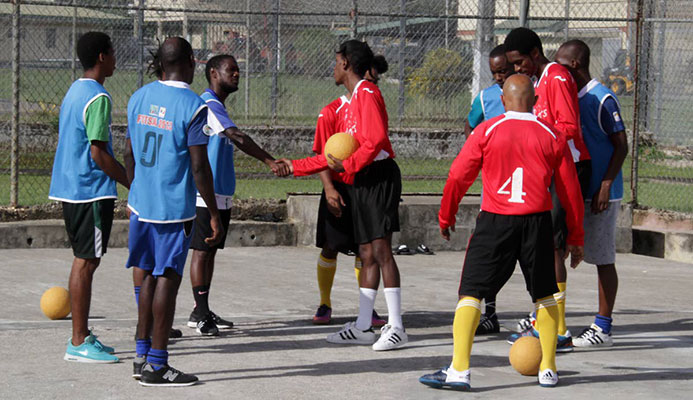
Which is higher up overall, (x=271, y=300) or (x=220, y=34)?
(x=220, y=34)

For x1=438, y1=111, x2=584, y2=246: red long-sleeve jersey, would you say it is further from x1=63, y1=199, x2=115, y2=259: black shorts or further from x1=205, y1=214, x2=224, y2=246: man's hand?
x1=63, y1=199, x2=115, y2=259: black shorts

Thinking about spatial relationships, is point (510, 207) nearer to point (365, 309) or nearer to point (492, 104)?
point (365, 309)

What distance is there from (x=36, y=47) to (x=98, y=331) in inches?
431

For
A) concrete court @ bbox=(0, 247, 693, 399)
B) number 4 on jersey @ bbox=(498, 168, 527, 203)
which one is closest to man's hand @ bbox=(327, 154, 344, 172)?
concrete court @ bbox=(0, 247, 693, 399)

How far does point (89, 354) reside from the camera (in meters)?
6.77

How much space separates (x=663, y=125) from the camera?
18656 mm

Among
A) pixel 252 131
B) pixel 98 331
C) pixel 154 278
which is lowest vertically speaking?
pixel 98 331

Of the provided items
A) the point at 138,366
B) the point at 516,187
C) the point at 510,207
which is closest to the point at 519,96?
the point at 516,187

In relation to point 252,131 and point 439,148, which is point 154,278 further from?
point 439,148

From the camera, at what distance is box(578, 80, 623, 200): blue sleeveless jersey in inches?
301

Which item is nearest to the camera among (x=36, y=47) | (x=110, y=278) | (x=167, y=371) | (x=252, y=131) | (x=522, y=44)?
(x=167, y=371)

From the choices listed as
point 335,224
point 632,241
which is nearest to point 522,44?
point 335,224

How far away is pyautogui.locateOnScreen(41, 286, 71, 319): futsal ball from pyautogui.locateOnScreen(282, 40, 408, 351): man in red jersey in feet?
6.60

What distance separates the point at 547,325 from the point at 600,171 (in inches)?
69.5
